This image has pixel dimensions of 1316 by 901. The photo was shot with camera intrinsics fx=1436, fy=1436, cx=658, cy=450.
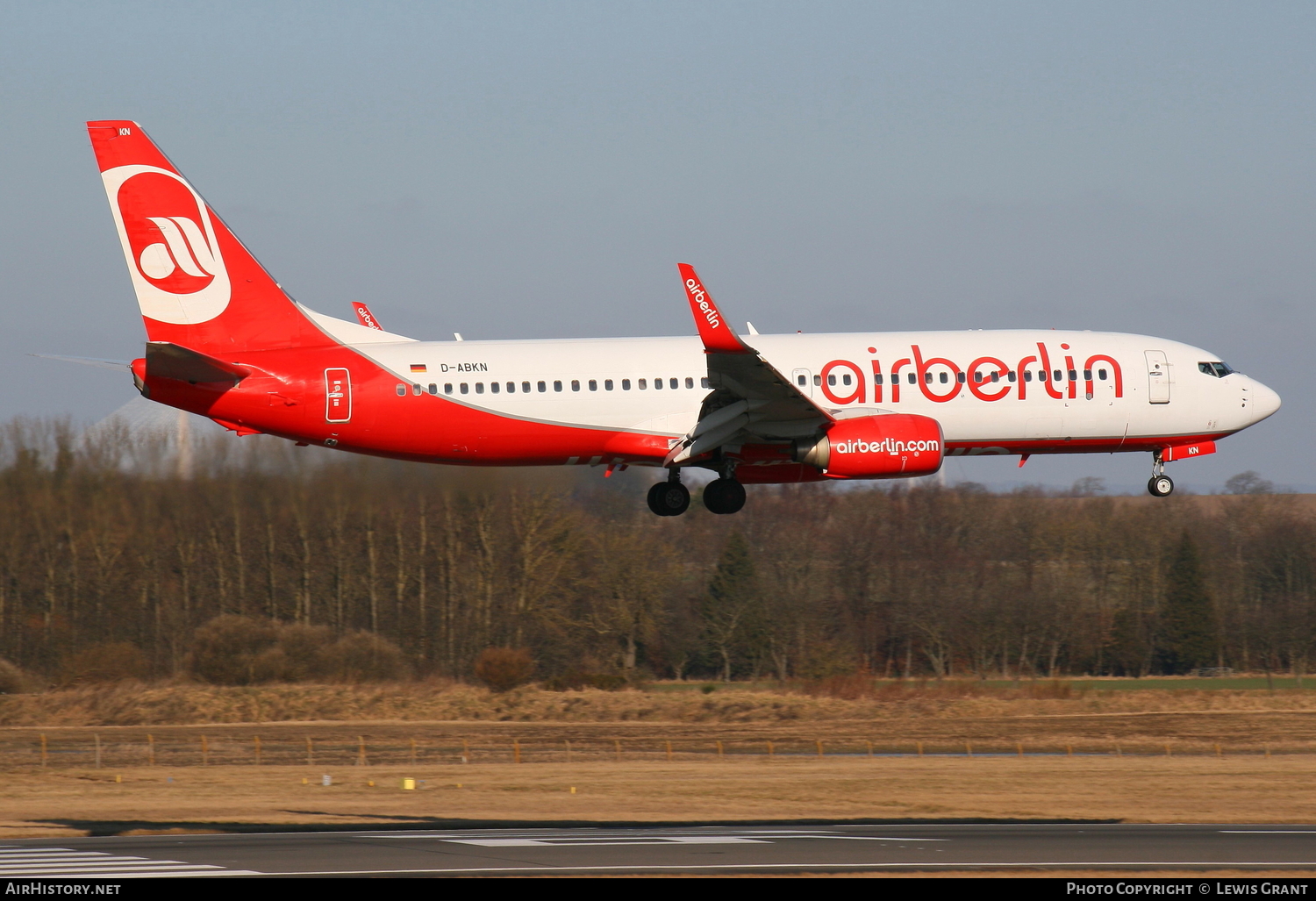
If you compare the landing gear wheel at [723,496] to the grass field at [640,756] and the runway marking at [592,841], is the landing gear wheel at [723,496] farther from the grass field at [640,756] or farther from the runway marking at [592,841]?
the runway marking at [592,841]

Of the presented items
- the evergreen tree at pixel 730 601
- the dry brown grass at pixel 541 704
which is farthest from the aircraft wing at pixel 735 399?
the evergreen tree at pixel 730 601

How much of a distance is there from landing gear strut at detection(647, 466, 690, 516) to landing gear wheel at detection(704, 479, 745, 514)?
65 centimetres

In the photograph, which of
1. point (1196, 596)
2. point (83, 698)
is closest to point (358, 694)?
point (83, 698)

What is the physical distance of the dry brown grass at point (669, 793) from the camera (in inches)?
1196

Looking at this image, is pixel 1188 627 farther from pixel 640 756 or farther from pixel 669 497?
pixel 669 497

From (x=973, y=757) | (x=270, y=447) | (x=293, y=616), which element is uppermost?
(x=270, y=447)

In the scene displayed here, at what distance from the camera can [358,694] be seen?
195ft

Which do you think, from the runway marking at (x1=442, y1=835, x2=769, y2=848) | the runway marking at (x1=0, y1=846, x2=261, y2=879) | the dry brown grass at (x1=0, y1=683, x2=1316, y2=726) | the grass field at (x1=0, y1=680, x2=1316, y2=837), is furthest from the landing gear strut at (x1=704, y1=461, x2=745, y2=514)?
the dry brown grass at (x1=0, y1=683, x2=1316, y2=726)

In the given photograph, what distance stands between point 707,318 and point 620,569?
1770 inches

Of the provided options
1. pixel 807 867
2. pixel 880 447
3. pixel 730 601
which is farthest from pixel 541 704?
pixel 807 867

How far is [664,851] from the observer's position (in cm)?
2275

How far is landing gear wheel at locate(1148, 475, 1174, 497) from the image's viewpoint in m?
35.4

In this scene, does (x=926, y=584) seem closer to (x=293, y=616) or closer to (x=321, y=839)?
(x=293, y=616)
